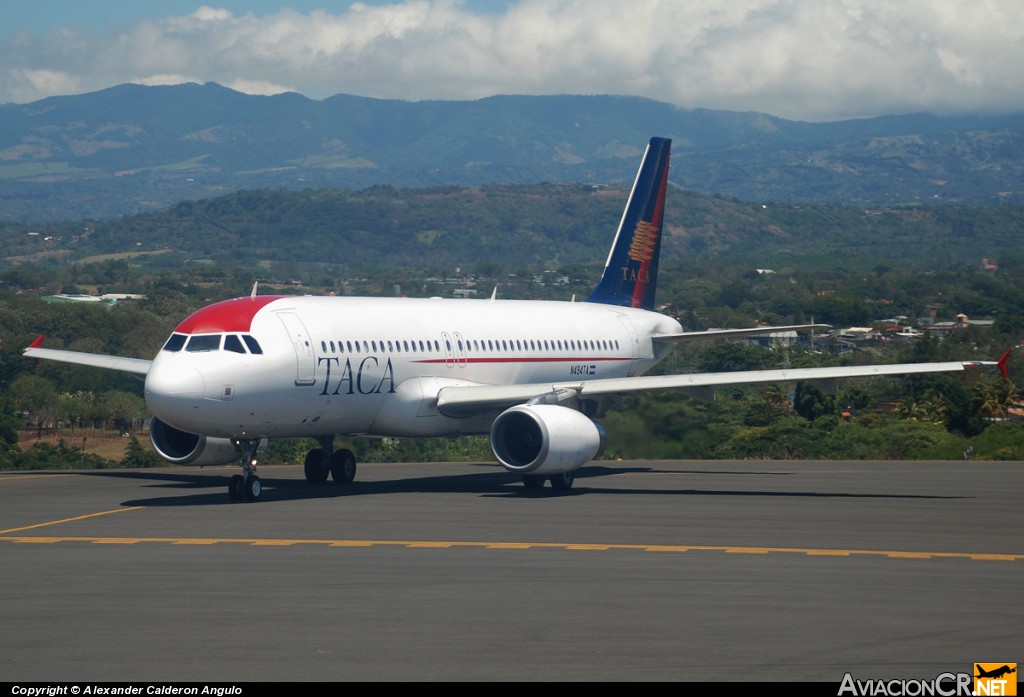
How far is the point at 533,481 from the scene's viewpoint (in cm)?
3538

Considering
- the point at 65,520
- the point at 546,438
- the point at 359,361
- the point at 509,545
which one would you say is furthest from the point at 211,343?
the point at 509,545

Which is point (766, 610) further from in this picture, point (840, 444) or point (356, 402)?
point (840, 444)

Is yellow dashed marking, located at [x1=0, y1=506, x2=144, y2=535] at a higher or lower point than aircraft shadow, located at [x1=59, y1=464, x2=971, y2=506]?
higher

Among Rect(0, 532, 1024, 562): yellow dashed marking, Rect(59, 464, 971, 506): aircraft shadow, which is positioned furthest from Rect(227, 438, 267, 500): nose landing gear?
Rect(0, 532, 1024, 562): yellow dashed marking

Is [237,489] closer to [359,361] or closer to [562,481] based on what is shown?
[359,361]

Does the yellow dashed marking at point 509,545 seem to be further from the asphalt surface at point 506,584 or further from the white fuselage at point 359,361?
the white fuselage at point 359,361

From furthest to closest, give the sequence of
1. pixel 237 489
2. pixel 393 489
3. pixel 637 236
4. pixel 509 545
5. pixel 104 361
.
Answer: pixel 637 236 < pixel 104 361 < pixel 393 489 < pixel 237 489 < pixel 509 545

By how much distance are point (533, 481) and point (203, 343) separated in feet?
28.1

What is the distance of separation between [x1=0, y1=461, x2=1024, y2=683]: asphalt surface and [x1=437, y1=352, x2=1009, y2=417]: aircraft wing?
7.24 ft

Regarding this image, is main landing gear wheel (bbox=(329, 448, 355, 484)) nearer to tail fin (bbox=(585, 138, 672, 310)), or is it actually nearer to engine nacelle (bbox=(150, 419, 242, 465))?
engine nacelle (bbox=(150, 419, 242, 465))

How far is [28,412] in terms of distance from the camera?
3307 inches

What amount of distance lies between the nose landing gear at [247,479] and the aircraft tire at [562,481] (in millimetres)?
7024

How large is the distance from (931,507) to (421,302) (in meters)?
14.5

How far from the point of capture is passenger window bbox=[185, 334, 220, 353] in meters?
31.6
